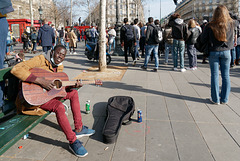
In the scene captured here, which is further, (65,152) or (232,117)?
(232,117)

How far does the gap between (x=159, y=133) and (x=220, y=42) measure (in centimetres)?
247

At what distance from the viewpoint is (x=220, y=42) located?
457 centimetres

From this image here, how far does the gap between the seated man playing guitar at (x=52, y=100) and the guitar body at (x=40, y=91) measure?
0.18 feet

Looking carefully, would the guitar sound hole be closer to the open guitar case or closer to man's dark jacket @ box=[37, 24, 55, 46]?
the open guitar case

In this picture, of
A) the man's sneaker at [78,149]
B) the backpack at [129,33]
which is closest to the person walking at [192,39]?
the backpack at [129,33]

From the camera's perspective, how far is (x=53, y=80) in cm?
308

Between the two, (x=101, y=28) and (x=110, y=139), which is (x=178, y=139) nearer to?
(x=110, y=139)

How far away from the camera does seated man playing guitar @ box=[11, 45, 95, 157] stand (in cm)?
283

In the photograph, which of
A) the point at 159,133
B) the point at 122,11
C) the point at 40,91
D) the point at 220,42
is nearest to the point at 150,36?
the point at 220,42

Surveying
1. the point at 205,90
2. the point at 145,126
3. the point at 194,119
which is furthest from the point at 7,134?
the point at 205,90

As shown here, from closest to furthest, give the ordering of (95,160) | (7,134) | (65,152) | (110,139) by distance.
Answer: (7,134)
(95,160)
(65,152)
(110,139)

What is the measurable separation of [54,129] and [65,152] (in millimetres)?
769

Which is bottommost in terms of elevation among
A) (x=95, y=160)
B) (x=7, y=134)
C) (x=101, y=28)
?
(x=95, y=160)

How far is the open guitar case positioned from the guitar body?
0.87 m
